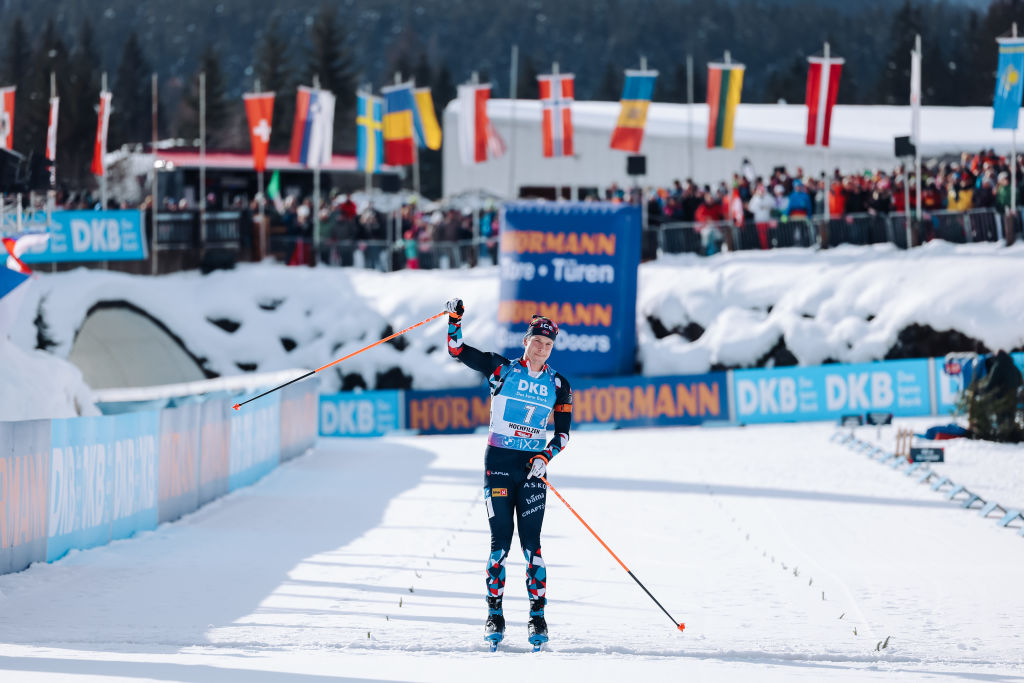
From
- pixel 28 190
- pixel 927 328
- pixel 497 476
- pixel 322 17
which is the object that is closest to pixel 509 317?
pixel 927 328

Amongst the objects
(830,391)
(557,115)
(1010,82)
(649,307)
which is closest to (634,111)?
(557,115)

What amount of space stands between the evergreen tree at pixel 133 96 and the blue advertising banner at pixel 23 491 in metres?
115

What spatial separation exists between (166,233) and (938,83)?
3317 inches

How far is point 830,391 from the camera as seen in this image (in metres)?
26.1

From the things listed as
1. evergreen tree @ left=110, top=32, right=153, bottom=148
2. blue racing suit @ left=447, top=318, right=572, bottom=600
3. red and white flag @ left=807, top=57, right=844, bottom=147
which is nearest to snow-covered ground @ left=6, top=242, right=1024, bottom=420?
red and white flag @ left=807, top=57, right=844, bottom=147

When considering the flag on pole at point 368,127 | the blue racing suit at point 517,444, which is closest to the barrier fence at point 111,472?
the blue racing suit at point 517,444

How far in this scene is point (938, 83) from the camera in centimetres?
10625

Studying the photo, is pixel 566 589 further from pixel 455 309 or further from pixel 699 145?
pixel 699 145

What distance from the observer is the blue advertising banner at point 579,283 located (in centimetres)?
2805

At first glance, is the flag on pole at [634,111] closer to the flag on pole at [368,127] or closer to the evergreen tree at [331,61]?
the flag on pole at [368,127]

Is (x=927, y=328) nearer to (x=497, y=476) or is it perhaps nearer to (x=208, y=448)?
(x=208, y=448)

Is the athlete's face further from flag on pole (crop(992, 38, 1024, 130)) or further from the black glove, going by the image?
flag on pole (crop(992, 38, 1024, 130))

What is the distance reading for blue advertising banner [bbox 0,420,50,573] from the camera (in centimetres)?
1036

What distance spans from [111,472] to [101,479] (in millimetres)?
239
